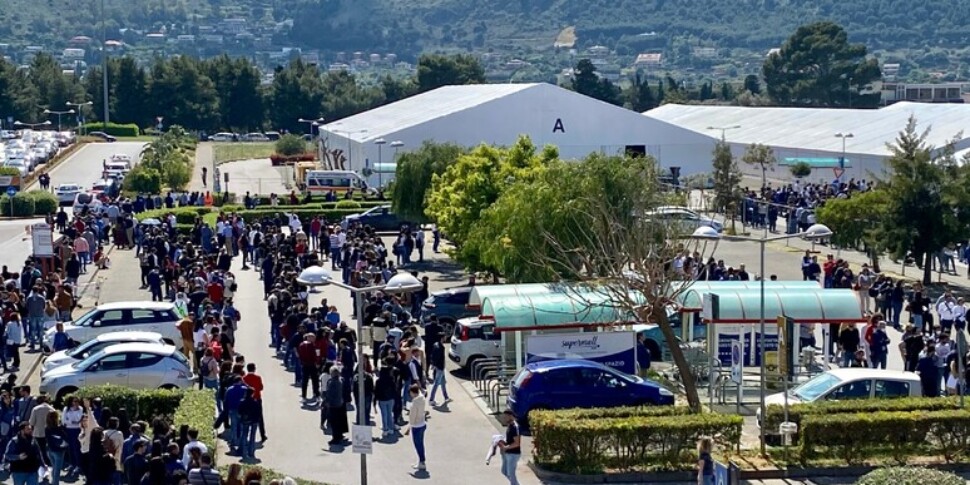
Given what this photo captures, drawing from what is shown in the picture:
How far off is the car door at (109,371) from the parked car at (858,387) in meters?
10.1

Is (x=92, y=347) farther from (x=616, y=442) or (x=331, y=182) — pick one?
(x=331, y=182)

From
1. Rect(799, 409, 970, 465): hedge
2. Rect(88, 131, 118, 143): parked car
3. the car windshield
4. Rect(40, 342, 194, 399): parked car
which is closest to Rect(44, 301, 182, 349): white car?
Rect(40, 342, 194, 399): parked car

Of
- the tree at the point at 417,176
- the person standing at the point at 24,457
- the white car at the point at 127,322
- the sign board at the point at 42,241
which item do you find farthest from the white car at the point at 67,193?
the person standing at the point at 24,457

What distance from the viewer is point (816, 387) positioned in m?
23.3

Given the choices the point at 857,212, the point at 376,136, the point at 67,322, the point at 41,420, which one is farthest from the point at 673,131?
the point at 41,420

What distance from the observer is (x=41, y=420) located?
1953 centimetres

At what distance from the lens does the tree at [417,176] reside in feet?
155

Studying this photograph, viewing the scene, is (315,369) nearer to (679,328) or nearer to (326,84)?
(679,328)

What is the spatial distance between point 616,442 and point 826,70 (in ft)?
390

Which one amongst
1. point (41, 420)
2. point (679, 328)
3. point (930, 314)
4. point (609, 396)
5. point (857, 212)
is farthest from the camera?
point (857, 212)

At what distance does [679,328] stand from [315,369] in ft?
25.7

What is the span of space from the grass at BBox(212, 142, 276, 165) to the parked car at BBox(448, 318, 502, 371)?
2507 inches

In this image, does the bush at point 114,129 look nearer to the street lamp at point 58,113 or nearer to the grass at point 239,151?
the street lamp at point 58,113

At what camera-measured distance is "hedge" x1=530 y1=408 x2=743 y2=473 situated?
20344mm
